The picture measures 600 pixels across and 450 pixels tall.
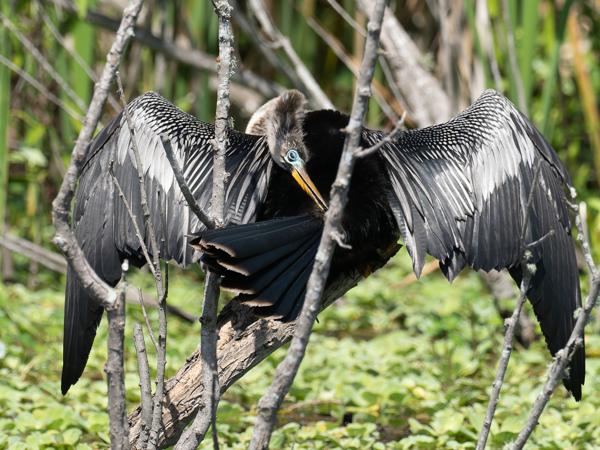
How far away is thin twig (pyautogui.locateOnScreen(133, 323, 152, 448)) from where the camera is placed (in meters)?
2.43

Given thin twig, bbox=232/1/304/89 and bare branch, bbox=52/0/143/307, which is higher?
thin twig, bbox=232/1/304/89

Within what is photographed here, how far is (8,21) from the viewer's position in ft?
16.7

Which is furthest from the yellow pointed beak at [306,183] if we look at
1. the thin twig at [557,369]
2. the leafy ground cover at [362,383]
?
the thin twig at [557,369]

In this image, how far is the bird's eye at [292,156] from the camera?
10.8ft

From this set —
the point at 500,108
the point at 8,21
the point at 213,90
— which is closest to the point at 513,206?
the point at 500,108

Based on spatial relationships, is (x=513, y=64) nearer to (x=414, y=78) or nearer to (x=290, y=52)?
(x=414, y=78)

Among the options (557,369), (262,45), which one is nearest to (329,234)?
(557,369)

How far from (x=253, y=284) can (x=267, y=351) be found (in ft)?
1.33

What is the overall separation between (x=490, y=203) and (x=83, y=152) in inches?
63.9

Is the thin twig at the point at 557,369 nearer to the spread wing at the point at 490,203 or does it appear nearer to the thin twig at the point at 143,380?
the spread wing at the point at 490,203

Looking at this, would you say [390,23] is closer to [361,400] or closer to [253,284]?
[361,400]

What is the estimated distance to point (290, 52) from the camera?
17.5 feet

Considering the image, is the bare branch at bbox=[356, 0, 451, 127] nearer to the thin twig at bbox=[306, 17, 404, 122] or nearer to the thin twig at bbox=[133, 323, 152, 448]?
the thin twig at bbox=[306, 17, 404, 122]

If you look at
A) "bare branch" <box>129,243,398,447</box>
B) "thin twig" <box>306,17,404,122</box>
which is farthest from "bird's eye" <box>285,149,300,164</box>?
"thin twig" <box>306,17,404,122</box>
